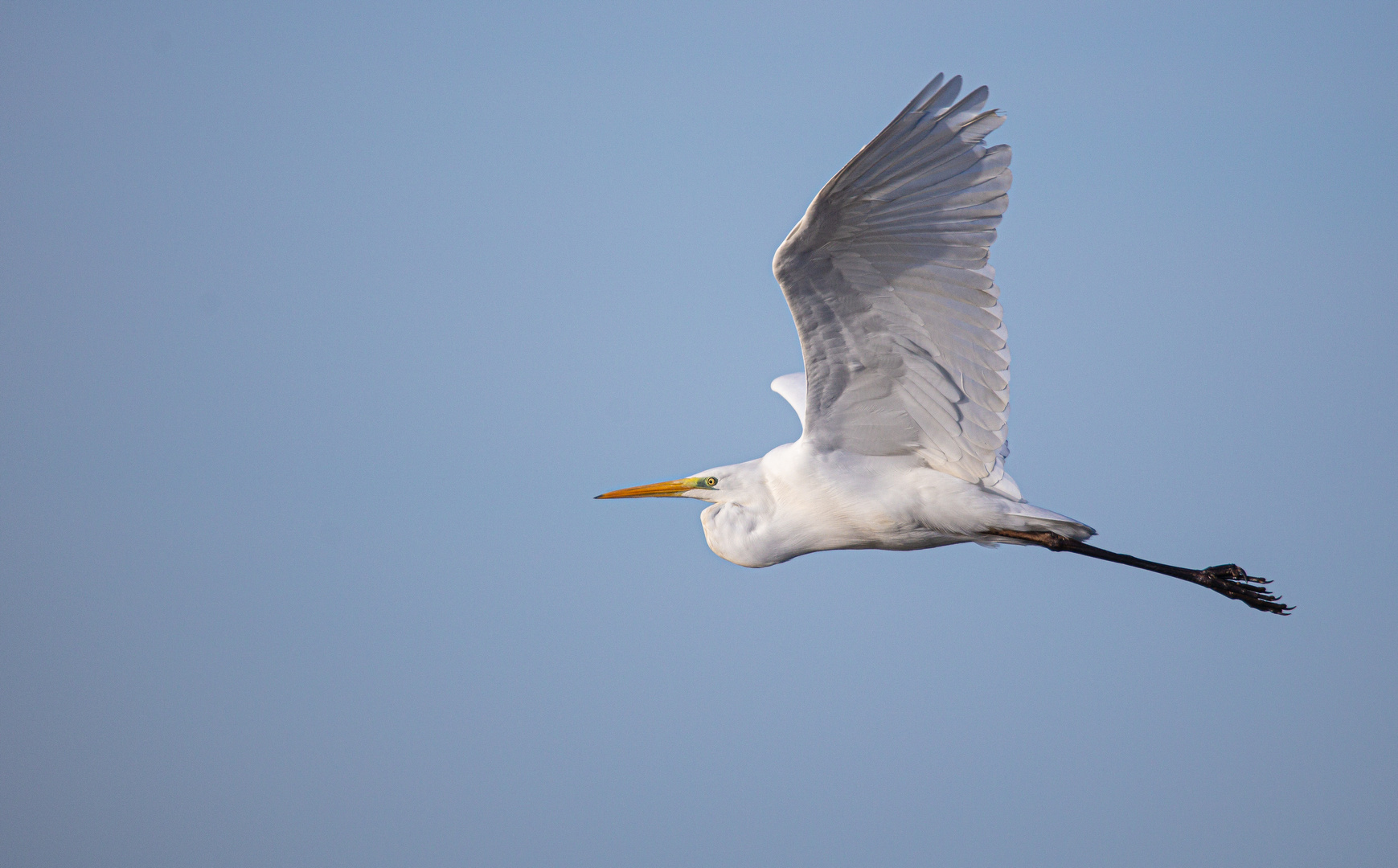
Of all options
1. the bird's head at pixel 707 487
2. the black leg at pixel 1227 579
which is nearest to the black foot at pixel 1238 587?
the black leg at pixel 1227 579

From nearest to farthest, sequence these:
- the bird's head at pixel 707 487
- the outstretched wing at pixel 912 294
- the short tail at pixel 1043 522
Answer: the outstretched wing at pixel 912 294 → the short tail at pixel 1043 522 → the bird's head at pixel 707 487

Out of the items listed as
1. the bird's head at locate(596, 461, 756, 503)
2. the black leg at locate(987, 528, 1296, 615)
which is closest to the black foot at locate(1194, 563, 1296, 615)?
the black leg at locate(987, 528, 1296, 615)

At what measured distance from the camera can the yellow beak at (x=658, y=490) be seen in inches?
334

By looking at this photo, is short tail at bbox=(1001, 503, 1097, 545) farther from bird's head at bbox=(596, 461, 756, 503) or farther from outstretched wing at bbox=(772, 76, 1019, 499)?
bird's head at bbox=(596, 461, 756, 503)

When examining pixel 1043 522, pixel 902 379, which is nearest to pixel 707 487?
pixel 902 379

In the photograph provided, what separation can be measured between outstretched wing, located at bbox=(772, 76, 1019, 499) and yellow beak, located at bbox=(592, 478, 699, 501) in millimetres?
1207

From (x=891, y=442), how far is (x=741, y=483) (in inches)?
45.1

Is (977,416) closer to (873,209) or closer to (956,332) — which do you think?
(956,332)

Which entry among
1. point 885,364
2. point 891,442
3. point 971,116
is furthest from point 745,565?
point 971,116

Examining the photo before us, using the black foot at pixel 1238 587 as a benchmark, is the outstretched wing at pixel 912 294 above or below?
above

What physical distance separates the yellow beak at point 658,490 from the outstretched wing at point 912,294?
3.96ft

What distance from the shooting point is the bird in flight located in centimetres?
588

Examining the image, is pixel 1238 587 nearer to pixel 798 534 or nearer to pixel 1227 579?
pixel 1227 579

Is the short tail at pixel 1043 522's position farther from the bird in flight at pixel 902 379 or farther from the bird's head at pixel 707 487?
the bird's head at pixel 707 487
